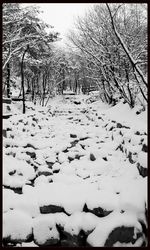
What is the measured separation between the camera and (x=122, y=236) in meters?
3.15

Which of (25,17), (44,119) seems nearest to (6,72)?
(25,17)

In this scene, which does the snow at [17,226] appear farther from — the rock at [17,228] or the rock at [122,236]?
the rock at [122,236]

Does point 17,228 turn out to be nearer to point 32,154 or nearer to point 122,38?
point 32,154

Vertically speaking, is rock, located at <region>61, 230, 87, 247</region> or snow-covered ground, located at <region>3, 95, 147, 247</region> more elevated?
snow-covered ground, located at <region>3, 95, 147, 247</region>

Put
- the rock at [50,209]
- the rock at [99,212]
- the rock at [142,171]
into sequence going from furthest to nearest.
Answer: the rock at [142,171]
the rock at [50,209]
the rock at [99,212]

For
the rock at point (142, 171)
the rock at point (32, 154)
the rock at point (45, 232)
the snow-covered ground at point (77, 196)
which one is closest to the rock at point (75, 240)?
the snow-covered ground at point (77, 196)

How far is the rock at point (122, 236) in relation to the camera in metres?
3.12

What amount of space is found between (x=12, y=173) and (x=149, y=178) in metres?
2.74

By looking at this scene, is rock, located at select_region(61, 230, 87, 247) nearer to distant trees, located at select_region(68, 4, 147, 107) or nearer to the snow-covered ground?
the snow-covered ground

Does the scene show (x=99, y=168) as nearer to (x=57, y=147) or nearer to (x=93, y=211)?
(x=93, y=211)

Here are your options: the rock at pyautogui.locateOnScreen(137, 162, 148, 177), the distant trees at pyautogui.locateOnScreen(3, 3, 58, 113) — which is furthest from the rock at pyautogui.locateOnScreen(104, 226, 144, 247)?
the distant trees at pyautogui.locateOnScreen(3, 3, 58, 113)

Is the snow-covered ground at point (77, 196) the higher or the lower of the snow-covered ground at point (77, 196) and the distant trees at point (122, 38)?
the lower

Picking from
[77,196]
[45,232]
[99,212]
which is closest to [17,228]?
[45,232]

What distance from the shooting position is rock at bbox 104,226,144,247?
3125mm
